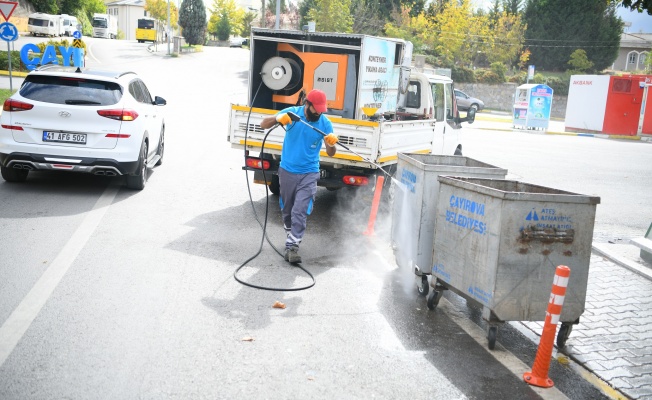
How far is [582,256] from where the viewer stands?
559 cm

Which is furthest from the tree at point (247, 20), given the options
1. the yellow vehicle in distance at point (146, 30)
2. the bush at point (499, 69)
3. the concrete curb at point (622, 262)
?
the concrete curb at point (622, 262)

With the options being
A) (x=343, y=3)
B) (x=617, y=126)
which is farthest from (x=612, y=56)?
(x=617, y=126)

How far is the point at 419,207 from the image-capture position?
6828 mm

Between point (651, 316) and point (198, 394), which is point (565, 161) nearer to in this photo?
point (651, 316)

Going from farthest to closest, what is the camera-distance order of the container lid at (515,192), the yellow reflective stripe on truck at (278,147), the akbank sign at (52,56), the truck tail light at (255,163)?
the akbank sign at (52,56) → the truck tail light at (255,163) → the yellow reflective stripe on truck at (278,147) → the container lid at (515,192)

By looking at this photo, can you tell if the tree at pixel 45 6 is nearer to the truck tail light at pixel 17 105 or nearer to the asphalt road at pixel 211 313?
the asphalt road at pixel 211 313

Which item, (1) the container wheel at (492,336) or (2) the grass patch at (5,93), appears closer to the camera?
(1) the container wheel at (492,336)

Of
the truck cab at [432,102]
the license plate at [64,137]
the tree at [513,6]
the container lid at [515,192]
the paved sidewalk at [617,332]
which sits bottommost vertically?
the paved sidewalk at [617,332]

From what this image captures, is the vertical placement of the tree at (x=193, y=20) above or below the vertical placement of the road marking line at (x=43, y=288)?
above

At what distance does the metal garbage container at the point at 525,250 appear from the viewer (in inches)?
214

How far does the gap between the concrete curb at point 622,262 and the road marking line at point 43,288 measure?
6.51 meters

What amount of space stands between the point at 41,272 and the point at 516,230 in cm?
437

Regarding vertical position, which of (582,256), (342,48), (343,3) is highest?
(343,3)

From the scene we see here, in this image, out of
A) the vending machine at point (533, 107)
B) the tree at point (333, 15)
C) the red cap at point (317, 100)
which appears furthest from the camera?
the tree at point (333, 15)
